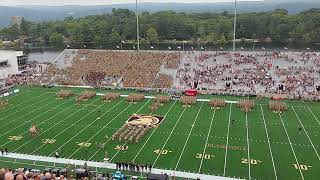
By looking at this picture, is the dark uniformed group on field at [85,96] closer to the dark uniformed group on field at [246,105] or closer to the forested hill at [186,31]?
the dark uniformed group on field at [246,105]

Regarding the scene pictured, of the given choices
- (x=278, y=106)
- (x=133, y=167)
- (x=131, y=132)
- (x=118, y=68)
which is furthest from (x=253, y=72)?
(x=133, y=167)

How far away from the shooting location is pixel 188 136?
2842 cm

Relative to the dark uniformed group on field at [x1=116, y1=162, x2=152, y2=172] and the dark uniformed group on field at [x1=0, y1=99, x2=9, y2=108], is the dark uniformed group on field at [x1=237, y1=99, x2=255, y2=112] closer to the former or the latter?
the dark uniformed group on field at [x1=116, y1=162, x2=152, y2=172]

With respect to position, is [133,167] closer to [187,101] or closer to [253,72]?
[187,101]

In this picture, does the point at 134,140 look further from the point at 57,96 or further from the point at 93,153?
the point at 57,96

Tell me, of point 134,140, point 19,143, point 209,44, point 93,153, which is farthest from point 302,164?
point 209,44

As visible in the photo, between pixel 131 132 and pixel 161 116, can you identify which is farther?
pixel 161 116

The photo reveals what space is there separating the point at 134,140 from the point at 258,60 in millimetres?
28588

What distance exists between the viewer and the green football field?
23578 millimetres

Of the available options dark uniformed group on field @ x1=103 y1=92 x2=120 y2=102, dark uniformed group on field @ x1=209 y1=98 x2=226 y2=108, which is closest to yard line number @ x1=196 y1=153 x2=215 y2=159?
dark uniformed group on field @ x1=209 y1=98 x2=226 y2=108

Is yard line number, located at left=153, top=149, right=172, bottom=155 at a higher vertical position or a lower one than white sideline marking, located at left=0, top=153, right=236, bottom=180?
higher

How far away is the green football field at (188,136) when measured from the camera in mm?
23578

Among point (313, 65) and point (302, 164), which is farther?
point (313, 65)

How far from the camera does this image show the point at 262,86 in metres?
43.3
